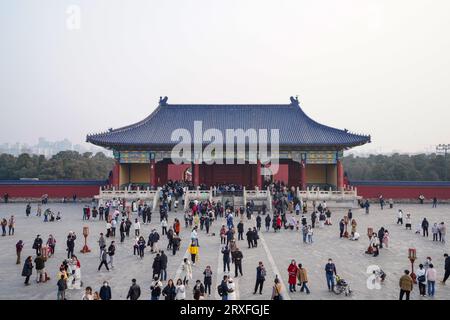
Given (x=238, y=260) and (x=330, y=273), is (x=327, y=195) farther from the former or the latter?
(x=330, y=273)

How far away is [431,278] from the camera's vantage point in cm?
1198

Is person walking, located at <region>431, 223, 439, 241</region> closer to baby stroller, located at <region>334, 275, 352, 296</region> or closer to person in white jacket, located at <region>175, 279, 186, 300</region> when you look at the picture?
baby stroller, located at <region>334, 275, 352, 296</region>

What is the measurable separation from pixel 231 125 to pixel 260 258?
85.2 ft

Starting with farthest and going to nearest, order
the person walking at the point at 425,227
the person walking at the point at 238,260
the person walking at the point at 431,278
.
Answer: the person walking at the point at 425,227 → the person walking at the point at 238,260 → the person walking at the point at 431,278

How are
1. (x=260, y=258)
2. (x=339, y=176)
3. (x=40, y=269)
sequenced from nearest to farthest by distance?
1. (x=40, y=269)
2. (x=260, y=258)
3. (x=339, y=176)

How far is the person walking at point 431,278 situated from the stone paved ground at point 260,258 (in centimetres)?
23

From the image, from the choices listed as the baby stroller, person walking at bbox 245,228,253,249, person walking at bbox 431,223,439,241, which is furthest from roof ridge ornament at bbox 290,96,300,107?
the baby stroller

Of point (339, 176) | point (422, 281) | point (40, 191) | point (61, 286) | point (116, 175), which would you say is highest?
point (116, 175)

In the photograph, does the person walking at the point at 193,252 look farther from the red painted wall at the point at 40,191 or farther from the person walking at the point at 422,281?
the red painted wall at the point at 40,191

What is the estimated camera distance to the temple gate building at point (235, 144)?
122 feet

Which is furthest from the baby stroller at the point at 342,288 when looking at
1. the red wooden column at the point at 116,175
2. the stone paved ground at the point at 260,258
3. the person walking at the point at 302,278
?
the red wooden column at the point at 116,175

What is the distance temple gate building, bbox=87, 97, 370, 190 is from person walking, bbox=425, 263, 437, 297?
24870 mm

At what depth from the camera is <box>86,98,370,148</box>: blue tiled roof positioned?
3697 centimetres

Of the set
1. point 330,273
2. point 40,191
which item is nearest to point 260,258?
point 330,273
